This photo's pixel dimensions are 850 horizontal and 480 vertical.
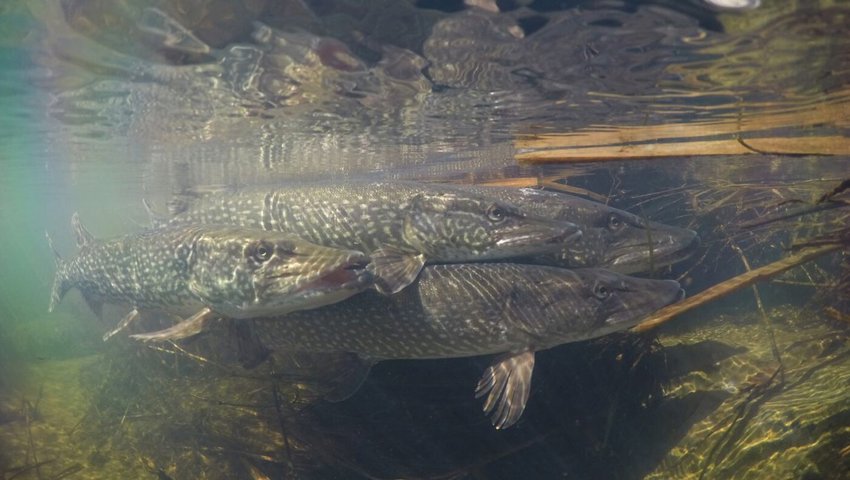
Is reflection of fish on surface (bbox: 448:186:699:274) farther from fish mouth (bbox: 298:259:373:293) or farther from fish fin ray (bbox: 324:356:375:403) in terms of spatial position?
fish fin ray (bbox: 324:356:375:403)

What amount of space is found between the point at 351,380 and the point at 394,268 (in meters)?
1.34

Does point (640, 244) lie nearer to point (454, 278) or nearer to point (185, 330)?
point (454, 278)

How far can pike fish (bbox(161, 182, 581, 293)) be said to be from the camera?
6.23 metres

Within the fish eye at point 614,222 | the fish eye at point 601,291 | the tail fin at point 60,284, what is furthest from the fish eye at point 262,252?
the tail fin at point 60,284

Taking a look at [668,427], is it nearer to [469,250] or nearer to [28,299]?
[469,250]

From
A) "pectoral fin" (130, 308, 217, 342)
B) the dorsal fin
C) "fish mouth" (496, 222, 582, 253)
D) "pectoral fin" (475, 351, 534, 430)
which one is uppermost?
"fish mouth" (496, 222, 582, 253)

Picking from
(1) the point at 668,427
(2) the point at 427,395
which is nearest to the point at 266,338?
(2) the point at 427,395

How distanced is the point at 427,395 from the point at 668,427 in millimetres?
2761

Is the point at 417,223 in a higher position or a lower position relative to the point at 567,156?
lower

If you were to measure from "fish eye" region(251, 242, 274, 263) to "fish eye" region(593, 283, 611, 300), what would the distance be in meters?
3.56

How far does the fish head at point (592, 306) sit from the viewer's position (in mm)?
5410

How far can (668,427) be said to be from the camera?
571 cm

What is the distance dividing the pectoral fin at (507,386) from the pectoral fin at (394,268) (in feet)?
4.28

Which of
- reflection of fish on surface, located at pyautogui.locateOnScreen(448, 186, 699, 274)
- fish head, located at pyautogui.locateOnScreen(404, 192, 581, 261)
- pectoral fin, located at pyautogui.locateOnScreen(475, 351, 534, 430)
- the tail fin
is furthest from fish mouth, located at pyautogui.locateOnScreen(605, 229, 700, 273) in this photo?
the tail fin
